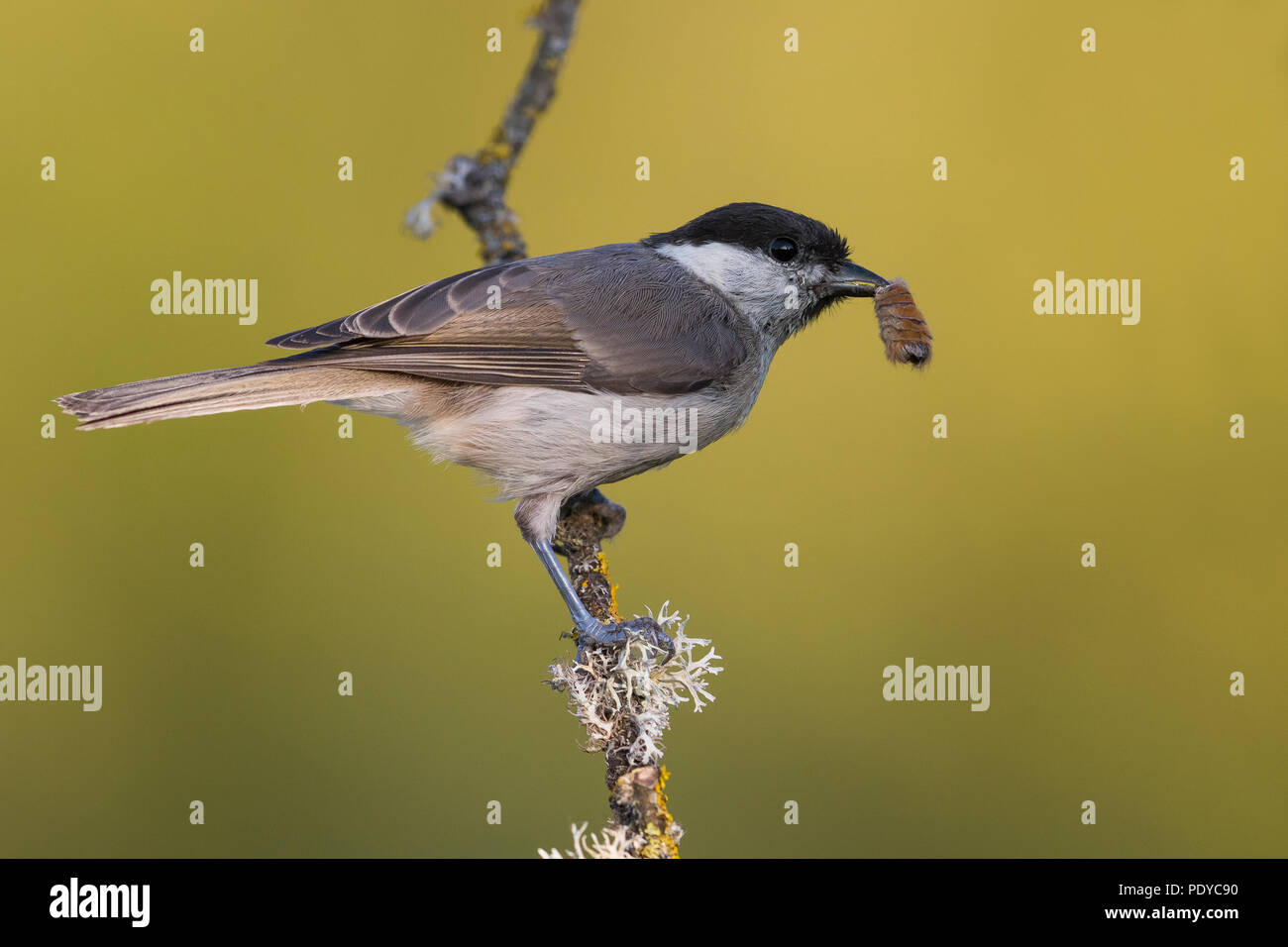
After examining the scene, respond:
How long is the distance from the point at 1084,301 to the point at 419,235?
3.12m

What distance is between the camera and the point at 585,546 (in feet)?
11.6

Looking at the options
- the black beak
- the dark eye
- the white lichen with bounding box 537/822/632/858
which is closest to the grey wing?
the dark eye

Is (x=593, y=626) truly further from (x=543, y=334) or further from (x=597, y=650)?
(x=543, y=334)

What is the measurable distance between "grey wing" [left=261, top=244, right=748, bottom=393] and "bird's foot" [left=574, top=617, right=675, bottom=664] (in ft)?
2.55

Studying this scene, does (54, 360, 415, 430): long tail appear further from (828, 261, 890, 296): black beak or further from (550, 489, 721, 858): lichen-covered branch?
(828, 261, 890, 296): black beak

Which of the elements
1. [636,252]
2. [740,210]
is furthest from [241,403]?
[740,210]

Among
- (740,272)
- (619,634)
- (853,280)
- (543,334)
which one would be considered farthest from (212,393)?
(853,280)

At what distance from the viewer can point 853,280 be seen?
352cm

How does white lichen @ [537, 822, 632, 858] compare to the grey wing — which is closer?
white lichen @ [537, 822, 632, 858]

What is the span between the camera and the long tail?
297 cm

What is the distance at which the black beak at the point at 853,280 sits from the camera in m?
3.50

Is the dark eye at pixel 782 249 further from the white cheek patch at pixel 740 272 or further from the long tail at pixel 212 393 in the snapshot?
the long tail at pixel 212 393

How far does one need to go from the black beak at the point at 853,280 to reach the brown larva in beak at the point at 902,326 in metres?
0.04

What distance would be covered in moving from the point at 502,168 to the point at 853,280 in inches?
54.2
